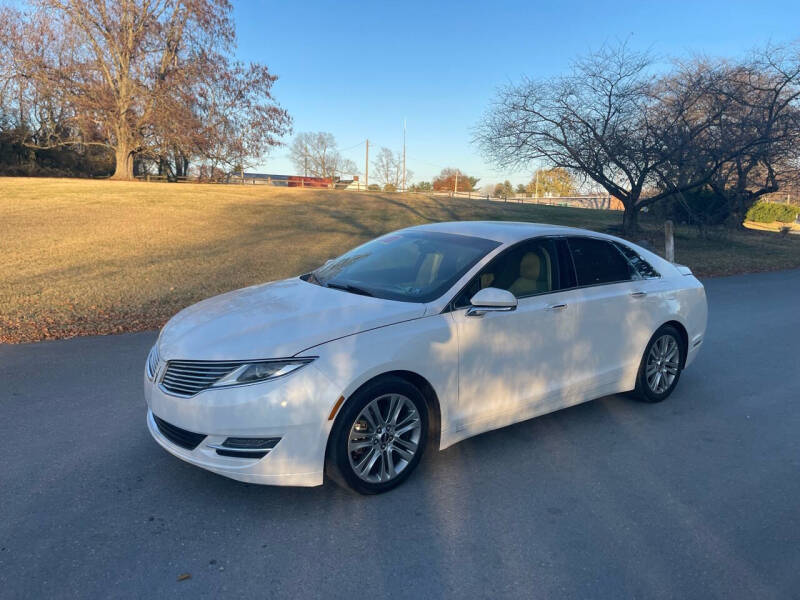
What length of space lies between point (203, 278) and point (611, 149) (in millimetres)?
13887

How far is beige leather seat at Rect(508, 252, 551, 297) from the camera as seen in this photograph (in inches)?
171

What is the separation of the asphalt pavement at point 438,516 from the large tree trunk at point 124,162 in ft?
113

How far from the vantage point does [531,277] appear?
175 inches

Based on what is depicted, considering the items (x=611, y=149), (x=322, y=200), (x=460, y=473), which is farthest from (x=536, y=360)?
(x=322, y=200)

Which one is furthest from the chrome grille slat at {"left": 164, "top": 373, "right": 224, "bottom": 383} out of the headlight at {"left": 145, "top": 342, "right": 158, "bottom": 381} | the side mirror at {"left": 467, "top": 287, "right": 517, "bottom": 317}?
the side mirror at {"left": 467, "top": 287, "right": 517, "bottom": 317}

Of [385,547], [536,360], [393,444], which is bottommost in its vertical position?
[385,547]

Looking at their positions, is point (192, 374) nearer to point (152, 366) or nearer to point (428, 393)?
point (152, 366)

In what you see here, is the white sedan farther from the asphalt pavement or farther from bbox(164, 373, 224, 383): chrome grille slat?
the asphalt pavement

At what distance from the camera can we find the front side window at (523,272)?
163 inches

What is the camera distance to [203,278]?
36.5ft

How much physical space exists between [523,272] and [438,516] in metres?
1.88

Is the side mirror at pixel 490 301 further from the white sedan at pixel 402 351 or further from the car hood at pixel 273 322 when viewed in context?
the car hood at pixel 273 322

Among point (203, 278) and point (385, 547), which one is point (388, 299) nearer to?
point (385, 547)

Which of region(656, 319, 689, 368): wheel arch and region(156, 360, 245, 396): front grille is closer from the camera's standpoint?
region(156, 360, 245, 396): front grille
